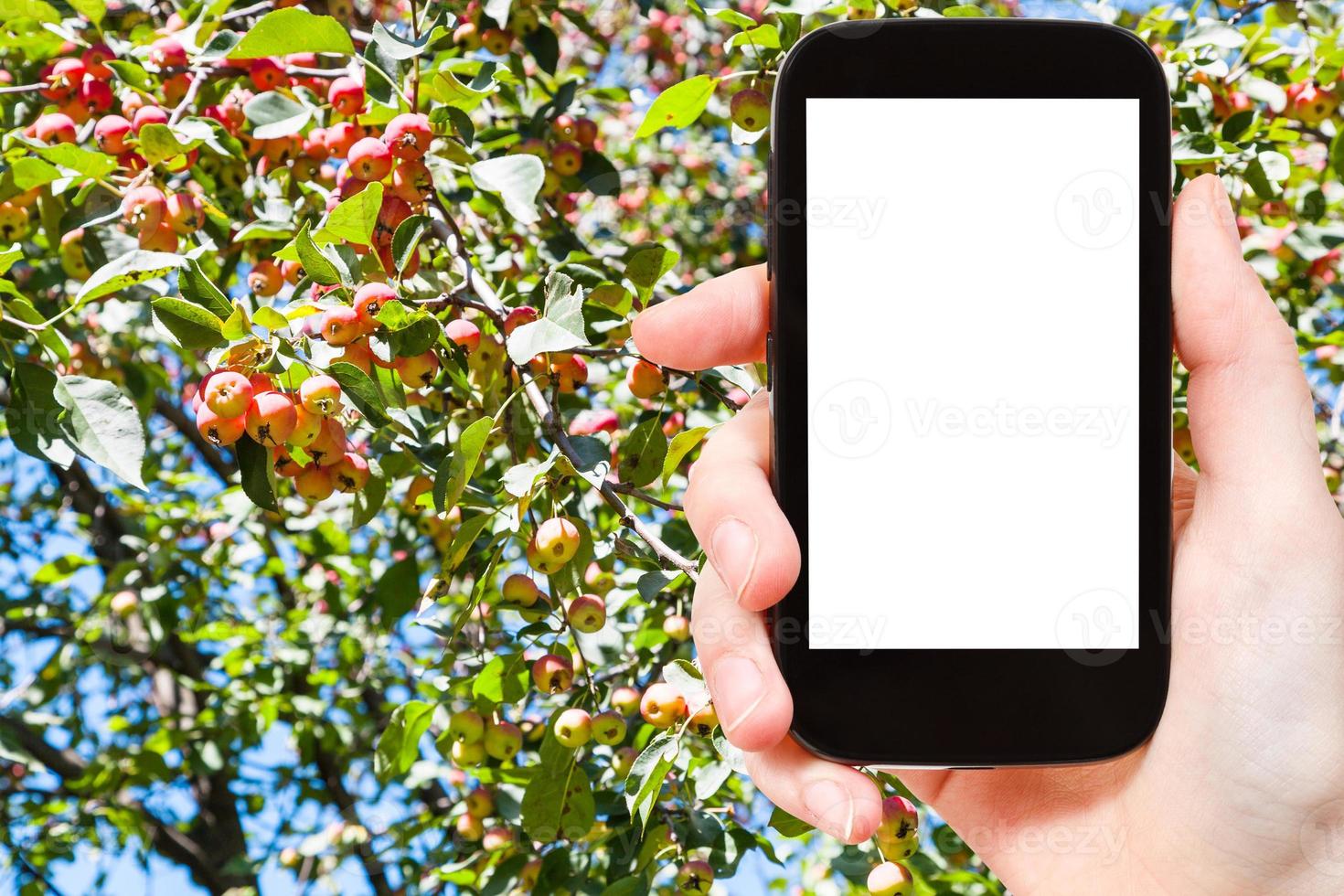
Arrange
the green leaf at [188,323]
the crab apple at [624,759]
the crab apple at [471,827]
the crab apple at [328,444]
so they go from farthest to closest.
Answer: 1. the crab apple at [471,827]
2. the crab apple at [624,759]
3. the crab apple at [328,444]
4. the green leaf at [188,323]

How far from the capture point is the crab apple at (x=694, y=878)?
4.53 ft

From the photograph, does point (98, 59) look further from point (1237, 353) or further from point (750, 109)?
point (1237, 353)

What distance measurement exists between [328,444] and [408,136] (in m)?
0.37

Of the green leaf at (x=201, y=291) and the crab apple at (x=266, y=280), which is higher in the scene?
the green leaf at (x=201, y=291)

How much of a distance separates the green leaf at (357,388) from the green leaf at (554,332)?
0.13m

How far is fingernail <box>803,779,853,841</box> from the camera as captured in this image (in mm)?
873

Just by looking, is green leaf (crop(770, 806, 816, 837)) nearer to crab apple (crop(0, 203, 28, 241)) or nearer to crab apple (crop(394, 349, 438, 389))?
crab apple (crop(394, 349, 438, 389))

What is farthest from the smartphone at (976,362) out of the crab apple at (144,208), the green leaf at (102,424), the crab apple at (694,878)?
the crab apple at (144,208)

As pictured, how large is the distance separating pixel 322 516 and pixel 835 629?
61.1 inches

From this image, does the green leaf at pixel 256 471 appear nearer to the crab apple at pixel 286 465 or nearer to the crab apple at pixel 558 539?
the crab apple at pixel 286 465

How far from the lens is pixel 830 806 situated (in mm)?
886

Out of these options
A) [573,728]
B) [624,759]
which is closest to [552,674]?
[573,728]

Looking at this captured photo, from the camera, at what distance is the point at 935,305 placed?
98 cm

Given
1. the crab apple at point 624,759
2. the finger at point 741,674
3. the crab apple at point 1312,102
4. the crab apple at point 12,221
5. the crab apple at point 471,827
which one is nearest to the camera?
the finger at point 741,674
